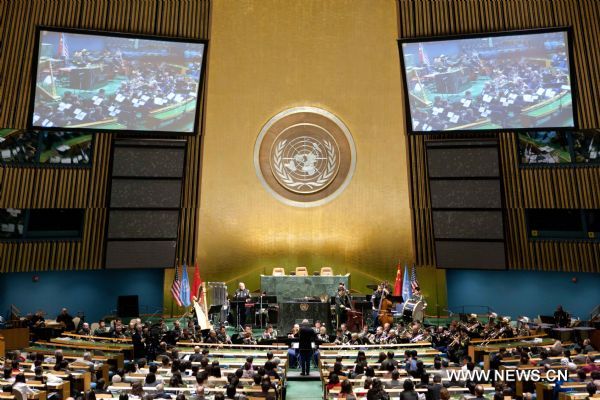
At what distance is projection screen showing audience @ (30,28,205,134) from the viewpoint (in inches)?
731

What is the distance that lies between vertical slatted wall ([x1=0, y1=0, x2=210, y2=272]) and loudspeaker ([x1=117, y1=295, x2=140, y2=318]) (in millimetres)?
1444

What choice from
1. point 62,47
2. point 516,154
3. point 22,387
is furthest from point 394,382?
point 62,47

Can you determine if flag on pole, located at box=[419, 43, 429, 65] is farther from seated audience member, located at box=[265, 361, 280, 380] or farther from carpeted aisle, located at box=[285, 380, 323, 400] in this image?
seated audience member, located at box=[265, 361, 280, 380]

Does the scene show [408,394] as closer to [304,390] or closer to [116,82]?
[304,390]

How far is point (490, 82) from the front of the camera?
1909 cm

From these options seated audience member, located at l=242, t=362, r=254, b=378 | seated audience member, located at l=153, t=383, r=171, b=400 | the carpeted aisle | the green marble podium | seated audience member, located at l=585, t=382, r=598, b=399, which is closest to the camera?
seated audience member, located at l=585, t=382, r=598, b=399

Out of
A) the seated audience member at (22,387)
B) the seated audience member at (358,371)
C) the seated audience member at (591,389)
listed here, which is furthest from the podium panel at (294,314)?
the seated audience member at (591,389)

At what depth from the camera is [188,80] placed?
2012cm

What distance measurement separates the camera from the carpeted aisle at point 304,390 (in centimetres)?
1197

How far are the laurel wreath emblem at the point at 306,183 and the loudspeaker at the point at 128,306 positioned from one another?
636 centimetres

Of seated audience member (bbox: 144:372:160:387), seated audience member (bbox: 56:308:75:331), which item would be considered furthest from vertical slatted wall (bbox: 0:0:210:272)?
seated audience member (bbox: 144:372:160:387)

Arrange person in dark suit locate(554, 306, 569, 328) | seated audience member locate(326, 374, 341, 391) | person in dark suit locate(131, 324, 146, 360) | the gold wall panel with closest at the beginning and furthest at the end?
seated audience member locate(326, 374, 341, 391)
person in dark suit locate(131, 324, 146, 360)
person in dark suit locate(554, 306, 569, 328)
the gold wall panel

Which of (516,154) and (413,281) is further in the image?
(413,281)

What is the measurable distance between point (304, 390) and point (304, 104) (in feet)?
37.2
